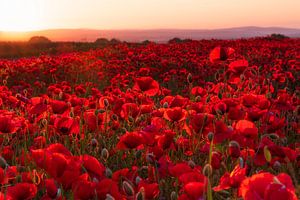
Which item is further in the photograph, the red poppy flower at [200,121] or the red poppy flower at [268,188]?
the red poppy flower at [200,121]

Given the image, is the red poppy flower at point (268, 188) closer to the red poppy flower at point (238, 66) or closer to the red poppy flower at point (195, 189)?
the red poppy flower at point (195, 189)

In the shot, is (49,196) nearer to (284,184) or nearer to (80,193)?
(80,193)

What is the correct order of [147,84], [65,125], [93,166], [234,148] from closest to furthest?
1. [93,166]
2. [234,148]
3. [65,125]
4. [147,84]

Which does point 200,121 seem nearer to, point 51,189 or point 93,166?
point 93,166

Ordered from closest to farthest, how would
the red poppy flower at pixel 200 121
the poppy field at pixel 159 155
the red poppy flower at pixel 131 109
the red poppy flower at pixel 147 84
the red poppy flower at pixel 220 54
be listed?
the poppy field at pixel 159 155, the red poppy flower at pixel 200 121, the red poppy flower at pixel 131 109, the red poppy flower at pixel 147 84, the red poppy flower at pixel 220 54

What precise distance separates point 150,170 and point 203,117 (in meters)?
0.44

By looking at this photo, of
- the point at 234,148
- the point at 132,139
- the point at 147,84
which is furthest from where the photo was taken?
the point at 147,84

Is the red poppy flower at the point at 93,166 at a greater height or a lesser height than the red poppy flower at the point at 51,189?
greater

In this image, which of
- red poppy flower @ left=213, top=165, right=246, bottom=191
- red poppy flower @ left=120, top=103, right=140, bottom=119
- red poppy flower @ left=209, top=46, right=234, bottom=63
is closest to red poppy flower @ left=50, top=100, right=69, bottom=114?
red poppy flower @ left=120, top=103, right=140, bottom=119

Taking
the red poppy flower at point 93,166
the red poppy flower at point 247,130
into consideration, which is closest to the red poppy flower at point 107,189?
the red poppy flower at point 93,166

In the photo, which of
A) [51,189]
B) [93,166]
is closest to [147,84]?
[93,166]

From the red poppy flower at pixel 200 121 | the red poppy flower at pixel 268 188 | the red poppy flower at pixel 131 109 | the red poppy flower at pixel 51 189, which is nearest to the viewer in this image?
the red poppy flower at pixel 268 188

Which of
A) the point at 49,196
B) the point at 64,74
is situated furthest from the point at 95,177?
the point at 64,74

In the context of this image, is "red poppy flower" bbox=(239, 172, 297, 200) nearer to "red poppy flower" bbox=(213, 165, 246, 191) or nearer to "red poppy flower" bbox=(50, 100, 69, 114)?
"red poppy flower" bbox=(213, 165, 246, 191)
